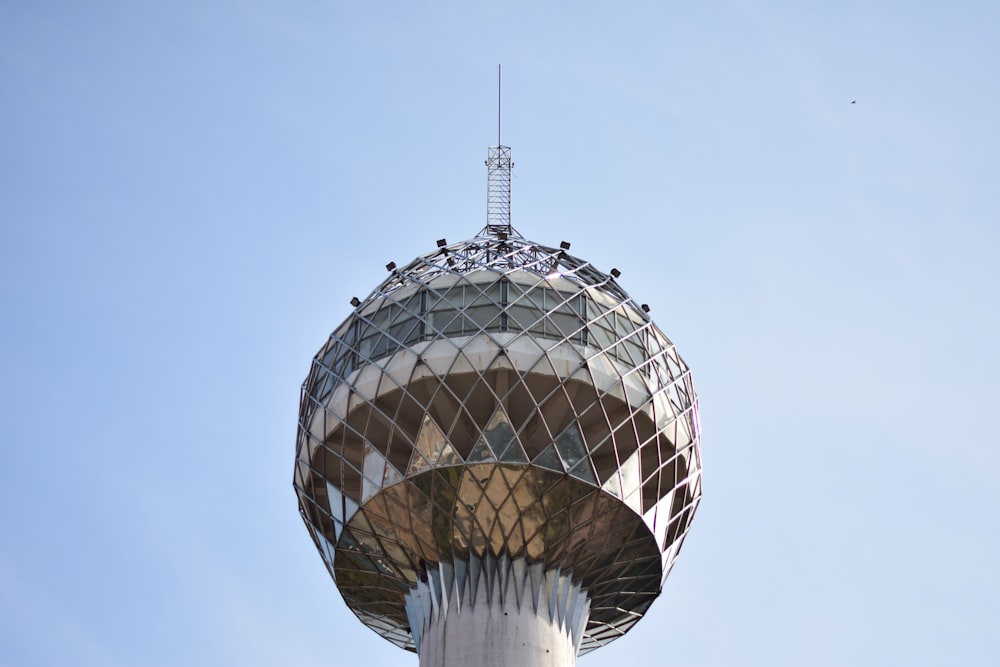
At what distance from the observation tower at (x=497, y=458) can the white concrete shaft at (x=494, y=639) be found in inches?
2.1

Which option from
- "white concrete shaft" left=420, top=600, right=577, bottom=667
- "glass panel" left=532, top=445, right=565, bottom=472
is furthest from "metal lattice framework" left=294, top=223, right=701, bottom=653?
"white concrete shaft" left=420, top=600, right=577, bottom=667

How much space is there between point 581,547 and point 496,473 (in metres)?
4.29

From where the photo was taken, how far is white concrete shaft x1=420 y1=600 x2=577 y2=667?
175ft

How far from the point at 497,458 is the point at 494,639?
19.3 ft

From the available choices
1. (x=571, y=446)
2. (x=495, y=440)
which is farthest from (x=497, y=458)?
(x=571, y=446)

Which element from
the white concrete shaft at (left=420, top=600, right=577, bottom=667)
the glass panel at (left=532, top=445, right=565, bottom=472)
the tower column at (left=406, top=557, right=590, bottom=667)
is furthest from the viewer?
the tower column at (left=406, top=557, right=590, bottom=667)

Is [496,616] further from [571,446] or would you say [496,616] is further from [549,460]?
[571,446]

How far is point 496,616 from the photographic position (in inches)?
2122

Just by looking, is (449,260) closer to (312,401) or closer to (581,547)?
(312,401)

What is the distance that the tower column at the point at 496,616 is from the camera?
53.4m

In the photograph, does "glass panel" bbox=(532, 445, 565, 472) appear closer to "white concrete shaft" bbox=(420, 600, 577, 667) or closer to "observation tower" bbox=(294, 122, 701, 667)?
"observation tower" bbox=(294, 122, 701, 667)

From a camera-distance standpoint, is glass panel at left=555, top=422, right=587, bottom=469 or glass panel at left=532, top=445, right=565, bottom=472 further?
glass panel at left=555, top=422, right=587, bottom=469

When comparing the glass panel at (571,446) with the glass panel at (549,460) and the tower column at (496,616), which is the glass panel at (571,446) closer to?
the glass panel at (549,460)

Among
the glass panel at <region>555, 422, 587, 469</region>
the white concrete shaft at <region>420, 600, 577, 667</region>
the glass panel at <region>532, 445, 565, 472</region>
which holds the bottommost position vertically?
the white concrete shaft at <region>420, 600, 577, 667</region>
